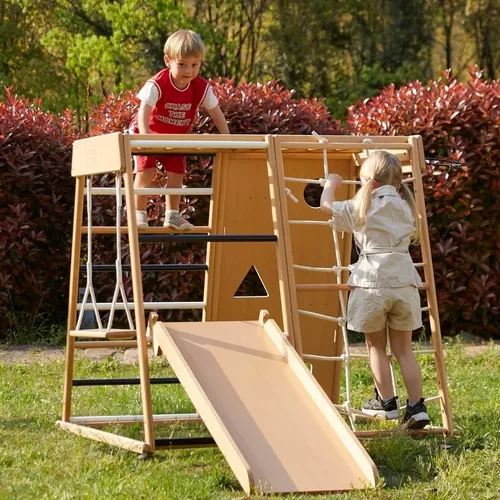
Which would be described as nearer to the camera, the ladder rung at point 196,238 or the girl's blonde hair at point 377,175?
the ladder rung at point 196,238

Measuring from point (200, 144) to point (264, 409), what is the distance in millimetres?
1337

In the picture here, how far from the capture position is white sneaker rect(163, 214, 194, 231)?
563 centimetres

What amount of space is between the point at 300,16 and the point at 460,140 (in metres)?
14.4

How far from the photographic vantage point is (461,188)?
8391 millimetres

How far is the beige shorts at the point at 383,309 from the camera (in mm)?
5078

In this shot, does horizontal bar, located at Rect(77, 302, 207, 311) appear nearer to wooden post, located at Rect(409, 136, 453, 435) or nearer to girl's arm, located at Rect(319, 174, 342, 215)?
girl's arm, located at Rect(319, 174, 342, 215)

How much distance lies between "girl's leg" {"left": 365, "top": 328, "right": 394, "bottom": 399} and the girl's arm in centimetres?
66

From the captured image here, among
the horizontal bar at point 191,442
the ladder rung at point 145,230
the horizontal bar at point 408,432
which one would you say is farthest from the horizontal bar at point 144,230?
the horizontal bar at point 408,432

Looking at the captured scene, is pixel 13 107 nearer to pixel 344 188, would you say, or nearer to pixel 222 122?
pixel 222 122

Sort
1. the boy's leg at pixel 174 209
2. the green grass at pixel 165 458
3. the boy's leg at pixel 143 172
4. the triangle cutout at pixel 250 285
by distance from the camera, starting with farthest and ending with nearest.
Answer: the triangle cutout at pixel 250 285, the boy's leg at pixel 143 172, the boy's leg at pixel 174 209, the green grass at pixel 165 458

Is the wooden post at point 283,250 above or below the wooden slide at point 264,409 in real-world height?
above

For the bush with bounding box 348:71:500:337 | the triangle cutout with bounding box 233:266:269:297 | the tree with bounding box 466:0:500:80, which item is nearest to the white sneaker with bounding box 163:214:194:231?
the triangle cutout with bounding box 233:266:269:297

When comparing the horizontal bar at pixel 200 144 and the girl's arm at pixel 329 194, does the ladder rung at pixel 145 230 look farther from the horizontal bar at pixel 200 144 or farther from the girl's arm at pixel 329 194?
the girl's arm at pixel 329 194

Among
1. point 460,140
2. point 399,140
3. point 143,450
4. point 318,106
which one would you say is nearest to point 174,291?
point 318,106
